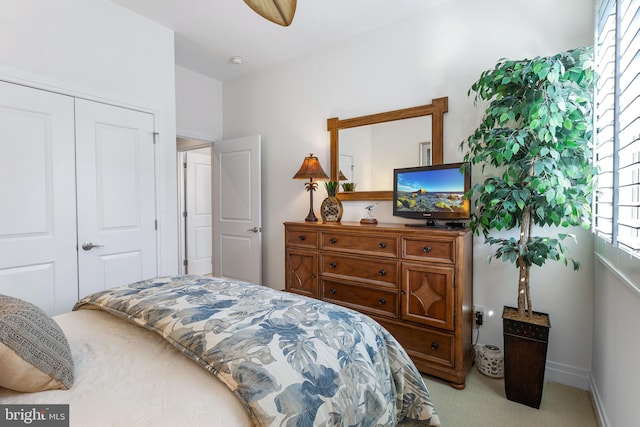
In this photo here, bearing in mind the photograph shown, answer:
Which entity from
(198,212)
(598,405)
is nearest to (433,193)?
(598,405)

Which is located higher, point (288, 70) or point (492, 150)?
point (288, 70)

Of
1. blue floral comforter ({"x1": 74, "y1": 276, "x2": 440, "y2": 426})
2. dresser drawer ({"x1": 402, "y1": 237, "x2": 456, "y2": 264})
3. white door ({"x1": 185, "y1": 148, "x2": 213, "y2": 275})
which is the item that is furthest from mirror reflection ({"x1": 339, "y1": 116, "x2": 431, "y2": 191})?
white door ({"x1": 185, "y1": 148, "x2": 213, "y2": 275})

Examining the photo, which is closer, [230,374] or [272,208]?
[230,374]

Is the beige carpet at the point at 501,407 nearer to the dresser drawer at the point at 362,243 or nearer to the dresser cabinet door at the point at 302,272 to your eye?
the dresser drawer at the point at 362,243

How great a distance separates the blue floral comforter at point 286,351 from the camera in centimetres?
90

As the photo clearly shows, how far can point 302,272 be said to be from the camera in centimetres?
290

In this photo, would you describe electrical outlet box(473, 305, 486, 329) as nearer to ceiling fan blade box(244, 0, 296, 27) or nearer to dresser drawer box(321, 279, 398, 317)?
dresser drawer box(321, 279, 398, 317)

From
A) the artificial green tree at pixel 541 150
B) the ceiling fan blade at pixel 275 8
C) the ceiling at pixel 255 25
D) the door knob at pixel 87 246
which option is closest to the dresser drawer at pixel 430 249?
the artificial green tree at pixel 541 150

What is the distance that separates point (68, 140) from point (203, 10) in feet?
4.94

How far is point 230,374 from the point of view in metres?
0.89

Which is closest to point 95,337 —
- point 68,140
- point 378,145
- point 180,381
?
point 180,381

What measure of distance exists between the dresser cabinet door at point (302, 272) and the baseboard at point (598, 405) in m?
1.93

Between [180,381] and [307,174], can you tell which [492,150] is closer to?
[307,174]

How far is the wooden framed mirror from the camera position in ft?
8.66
